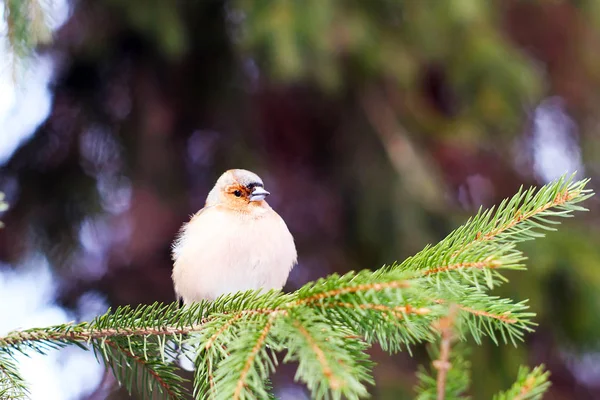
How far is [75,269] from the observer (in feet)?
11.4

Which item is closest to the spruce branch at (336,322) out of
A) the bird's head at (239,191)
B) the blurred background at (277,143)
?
the bird's head at (239,191)

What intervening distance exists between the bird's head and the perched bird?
87mm

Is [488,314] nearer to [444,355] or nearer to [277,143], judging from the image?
[444,355]

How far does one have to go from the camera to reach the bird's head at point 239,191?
2602 mm

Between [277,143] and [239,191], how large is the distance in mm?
1705

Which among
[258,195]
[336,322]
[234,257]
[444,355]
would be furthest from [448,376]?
[258,195]

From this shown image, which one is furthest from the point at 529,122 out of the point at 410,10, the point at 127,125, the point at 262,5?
the point at 127,125

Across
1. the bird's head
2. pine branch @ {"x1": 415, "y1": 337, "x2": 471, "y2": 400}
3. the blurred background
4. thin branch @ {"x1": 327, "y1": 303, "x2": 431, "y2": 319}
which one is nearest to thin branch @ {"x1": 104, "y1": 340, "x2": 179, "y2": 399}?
thin branch @ {"x1": 327, "y1": 303, "x2": 431, "y2": 319}

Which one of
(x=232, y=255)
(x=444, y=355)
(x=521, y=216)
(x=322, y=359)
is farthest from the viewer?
(x=232, y=255)

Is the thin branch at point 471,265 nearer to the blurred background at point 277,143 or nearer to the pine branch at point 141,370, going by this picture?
the pine branch at point 141,370

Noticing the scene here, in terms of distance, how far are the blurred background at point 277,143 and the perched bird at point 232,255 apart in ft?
3.21

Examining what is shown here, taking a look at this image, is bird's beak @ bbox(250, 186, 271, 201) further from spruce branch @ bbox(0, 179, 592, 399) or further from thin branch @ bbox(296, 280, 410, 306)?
thin branch @ bbox(296, 280, 410, 306)

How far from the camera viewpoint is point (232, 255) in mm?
2270

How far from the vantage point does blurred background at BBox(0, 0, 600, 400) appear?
3.37 m
